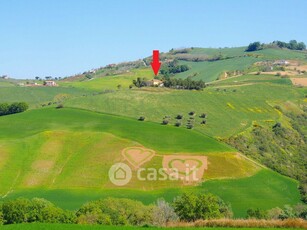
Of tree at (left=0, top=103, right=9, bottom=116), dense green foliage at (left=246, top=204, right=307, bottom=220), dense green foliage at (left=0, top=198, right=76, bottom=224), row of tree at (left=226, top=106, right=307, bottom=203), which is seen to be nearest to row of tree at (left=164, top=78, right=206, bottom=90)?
row of tree at (left=226, top=106, right=307, bottom=203)

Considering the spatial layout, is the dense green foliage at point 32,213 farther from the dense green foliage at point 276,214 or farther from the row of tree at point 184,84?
the row of tree at point 184,84

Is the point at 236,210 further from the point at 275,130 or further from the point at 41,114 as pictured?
the point at 41,114

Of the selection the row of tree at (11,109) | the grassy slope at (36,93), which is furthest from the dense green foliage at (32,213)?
the grassy slope at (36,93)

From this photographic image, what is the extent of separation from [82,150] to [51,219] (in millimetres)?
48350

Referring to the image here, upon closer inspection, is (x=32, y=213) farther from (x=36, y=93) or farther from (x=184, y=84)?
(x=36, y=93)

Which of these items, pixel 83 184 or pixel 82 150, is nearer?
pixel 83 184

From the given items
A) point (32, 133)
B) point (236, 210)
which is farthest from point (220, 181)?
point (32, 133)

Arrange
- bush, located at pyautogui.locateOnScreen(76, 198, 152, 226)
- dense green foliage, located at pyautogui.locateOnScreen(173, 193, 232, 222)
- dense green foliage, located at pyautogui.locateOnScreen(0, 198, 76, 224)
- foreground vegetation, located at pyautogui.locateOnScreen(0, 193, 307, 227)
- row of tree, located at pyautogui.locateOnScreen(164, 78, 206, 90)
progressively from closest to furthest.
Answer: dense green foliage, located at pyautogui.locateOnScreen(0, 198, 76, 224)
foreground vegetation, located at pyautogui.locateOnScreen(0, 193, 307, 227)
bush, located at pyautogui.locateOnScreen(76, 198, 152, 226)
dense green foliage, located at pyautogui.locateOnScreen(173, 193, 232, 222)
row of tree, located at pyautogui.locateOnScreen(164, 78, 206, 90)

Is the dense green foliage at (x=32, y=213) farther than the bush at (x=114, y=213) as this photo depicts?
No

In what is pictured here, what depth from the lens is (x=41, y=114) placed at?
11681cm

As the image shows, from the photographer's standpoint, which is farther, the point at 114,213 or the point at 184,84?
the point at 184,84

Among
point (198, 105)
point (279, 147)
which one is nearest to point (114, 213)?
point (279, 147)

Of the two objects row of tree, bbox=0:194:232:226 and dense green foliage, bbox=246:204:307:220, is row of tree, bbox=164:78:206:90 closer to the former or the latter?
dense green foliage, bbox=246:204:307:220

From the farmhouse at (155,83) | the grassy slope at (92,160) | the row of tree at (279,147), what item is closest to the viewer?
the grassy slope at (92,160)
